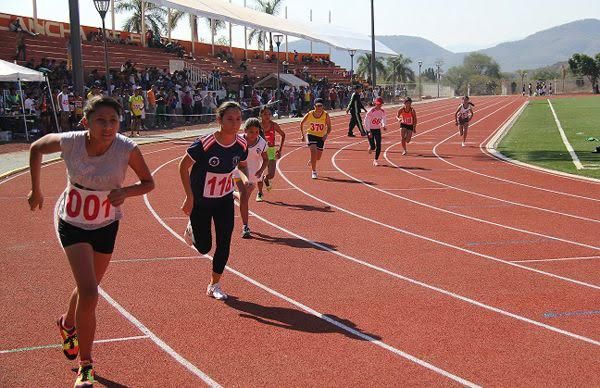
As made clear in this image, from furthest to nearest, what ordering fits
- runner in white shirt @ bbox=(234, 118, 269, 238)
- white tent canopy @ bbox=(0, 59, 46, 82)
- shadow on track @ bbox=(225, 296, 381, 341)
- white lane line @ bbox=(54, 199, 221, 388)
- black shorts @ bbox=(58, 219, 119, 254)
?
1. white tent canopy @ bbox=(0, 59, 46, 82)
2. runner in white shirt @ bbox=(234, 118, 269, 238)
3. shadow on track @ bbox=(225, 296, 381, 341)
4. white lane line @ bbox=(54, 199, 221, 388)
5. black shorts @ bbox=(58, 219, 119, 254)

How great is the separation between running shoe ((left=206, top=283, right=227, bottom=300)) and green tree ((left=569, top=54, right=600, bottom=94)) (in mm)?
84021

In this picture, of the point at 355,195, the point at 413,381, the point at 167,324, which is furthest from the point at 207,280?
the point at 355,195

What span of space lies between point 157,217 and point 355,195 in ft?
13.3

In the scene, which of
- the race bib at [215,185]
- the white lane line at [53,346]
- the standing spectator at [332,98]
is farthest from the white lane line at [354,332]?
the standing spectator at [332,98]

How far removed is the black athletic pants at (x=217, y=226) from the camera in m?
7.06

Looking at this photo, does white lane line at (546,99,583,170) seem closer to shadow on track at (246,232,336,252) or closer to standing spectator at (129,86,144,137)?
shadow on track at (246,232,336,252)

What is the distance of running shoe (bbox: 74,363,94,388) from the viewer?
4750mm

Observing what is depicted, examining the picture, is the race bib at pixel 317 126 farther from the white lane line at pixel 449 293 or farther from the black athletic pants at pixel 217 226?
the black athletic pants at pixel 217 226

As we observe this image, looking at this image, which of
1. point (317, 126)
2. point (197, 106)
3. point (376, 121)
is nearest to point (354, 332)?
point (317, 126)

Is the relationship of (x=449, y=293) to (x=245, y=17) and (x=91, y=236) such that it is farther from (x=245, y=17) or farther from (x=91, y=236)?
(x=245, y=17)

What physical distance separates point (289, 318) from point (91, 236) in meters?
2.15

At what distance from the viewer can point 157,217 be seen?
452 inches

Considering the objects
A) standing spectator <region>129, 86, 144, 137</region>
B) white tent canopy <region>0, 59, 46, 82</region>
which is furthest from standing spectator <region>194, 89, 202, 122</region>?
white tent canopy <region>0, 59, 46, 82</region>

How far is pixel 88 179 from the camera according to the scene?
4.88 meters
